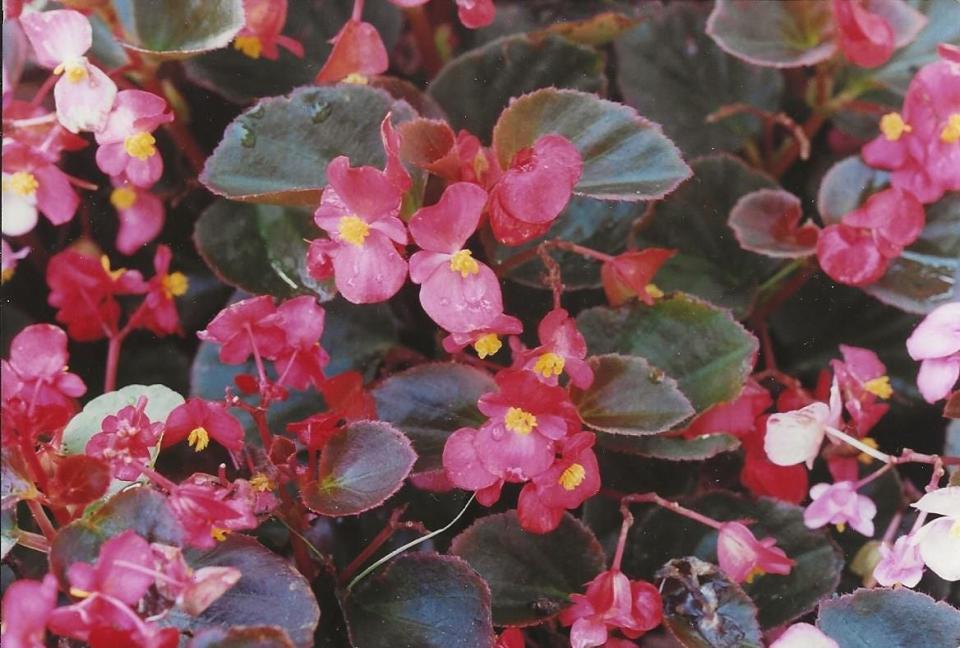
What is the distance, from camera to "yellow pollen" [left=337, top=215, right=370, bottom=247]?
0.59 meters

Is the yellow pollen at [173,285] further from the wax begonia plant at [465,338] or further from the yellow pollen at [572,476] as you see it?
the yellow pollen at [572,476]

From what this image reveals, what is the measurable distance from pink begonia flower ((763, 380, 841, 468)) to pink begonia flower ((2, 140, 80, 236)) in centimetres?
47

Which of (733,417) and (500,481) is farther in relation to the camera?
(733,417)

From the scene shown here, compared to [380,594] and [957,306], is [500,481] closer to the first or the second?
[380,594]

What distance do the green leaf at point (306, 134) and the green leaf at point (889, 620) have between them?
41 cm

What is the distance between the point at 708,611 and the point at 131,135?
46 cm

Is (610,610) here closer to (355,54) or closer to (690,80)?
(355,54)

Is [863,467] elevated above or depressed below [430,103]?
below

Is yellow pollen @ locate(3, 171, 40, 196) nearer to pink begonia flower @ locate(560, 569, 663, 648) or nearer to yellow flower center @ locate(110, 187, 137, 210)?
yellow flower center @ locate(110, 187, 137, 210)

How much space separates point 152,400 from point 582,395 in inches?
11.0

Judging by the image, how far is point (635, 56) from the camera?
96 cm

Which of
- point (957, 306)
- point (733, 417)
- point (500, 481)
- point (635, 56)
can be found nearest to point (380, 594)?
point (500, 481)

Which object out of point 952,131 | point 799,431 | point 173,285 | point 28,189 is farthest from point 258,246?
point 952,131

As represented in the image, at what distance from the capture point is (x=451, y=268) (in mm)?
604
